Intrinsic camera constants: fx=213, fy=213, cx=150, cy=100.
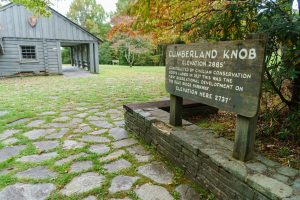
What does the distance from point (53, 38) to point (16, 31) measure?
1.96 metres

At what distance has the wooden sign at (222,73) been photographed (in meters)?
1.73

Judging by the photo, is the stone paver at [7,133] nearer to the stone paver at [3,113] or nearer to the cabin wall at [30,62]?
the stone paver at [3,113]

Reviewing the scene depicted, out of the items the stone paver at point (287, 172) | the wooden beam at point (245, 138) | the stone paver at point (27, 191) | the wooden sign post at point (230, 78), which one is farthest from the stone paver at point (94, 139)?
the stone paver at point (287, 172)

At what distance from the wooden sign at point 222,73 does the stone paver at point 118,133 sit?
132 centimetres

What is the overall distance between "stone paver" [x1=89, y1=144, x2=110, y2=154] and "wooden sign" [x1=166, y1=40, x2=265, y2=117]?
1.30 meters

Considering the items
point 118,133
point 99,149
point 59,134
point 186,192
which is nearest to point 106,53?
point 59,134

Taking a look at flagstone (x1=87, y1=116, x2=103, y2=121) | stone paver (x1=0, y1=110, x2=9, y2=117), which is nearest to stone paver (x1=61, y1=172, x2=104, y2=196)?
flagstone (x1=87, y1=116, x2=103, y2=121)

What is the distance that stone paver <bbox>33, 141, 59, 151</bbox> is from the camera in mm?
3071

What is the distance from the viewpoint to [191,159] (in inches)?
90.2

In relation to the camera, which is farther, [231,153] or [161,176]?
[161,176]

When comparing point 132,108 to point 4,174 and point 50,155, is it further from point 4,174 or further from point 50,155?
point 4,174

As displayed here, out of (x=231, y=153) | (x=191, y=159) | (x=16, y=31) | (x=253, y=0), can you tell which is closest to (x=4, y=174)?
(x=191, y=159)

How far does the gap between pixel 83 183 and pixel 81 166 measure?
375mm

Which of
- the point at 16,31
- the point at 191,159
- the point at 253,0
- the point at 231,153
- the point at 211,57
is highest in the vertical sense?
the point at 16,31
